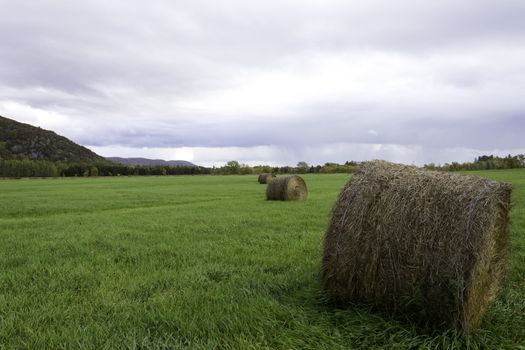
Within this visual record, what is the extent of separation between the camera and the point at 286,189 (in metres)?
23.1

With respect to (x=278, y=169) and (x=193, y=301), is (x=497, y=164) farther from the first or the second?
(x=193, y=301)

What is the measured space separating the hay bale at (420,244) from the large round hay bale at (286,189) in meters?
17.2

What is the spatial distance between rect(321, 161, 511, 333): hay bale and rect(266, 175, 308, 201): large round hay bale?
17.2m

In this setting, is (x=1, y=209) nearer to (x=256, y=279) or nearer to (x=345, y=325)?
(x=256, y=279)

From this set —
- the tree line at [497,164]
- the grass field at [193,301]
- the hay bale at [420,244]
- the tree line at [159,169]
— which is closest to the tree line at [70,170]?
the tree line at [159,169]

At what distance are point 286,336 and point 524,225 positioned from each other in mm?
10919

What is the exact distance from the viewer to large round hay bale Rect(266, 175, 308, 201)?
23203mm

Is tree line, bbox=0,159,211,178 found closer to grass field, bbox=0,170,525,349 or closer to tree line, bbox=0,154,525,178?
tree line, bbox=0,154,525,178

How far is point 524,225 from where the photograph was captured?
12.1 meters

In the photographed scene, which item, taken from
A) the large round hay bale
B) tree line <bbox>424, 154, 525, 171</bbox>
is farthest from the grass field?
tree line <bbox>424, 154, 525, 171</bbox>

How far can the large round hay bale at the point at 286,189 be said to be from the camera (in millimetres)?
23203

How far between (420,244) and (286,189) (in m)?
18.3

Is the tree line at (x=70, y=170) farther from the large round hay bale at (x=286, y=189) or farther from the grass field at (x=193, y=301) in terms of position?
the grass field at (x=193, y=301)

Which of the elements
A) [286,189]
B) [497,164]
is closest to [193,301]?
[286,189]
